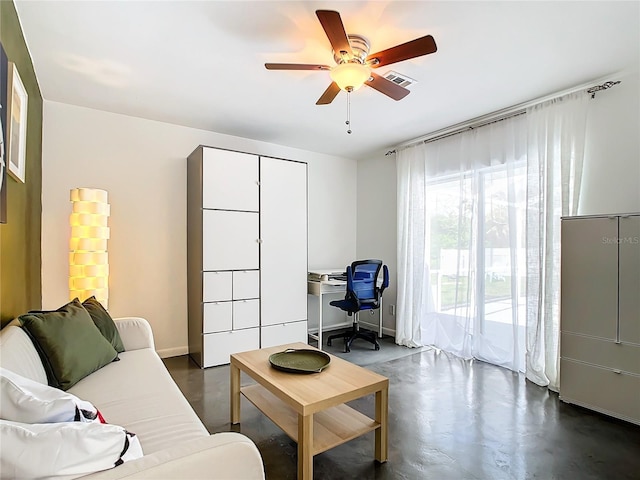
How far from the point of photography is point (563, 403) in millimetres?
2656

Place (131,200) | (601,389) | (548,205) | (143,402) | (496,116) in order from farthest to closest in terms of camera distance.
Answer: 1. (131,200)
2. (496,116)
3. (548,205)
4. (601,389)
5. (143,402)

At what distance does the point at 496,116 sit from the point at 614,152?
3.48ft

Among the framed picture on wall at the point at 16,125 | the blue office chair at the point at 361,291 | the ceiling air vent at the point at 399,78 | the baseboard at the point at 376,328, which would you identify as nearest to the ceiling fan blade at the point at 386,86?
the ceiling air vent at the point at 399,78

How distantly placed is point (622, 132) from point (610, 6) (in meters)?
1.19

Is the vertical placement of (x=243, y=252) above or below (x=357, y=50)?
below

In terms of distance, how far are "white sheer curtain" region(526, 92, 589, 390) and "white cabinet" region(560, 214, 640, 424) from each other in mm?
214

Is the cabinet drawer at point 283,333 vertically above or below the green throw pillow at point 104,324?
below

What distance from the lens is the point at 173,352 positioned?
3764mm

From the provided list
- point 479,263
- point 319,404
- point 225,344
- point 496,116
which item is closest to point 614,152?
point 496,116

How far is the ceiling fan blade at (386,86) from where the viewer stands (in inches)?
87.0

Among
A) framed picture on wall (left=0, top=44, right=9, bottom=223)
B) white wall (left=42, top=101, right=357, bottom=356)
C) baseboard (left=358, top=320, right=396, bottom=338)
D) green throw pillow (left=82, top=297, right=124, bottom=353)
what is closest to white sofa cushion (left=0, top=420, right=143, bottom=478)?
framed picture on wall (left=0, top=44, right=9, bottom=223)

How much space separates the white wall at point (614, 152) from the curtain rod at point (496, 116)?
84 millimetres

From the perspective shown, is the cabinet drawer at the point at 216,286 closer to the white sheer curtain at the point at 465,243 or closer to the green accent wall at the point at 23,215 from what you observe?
the green accent wall at the point at 23,215

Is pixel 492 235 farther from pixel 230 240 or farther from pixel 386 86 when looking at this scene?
pixel 230 240
